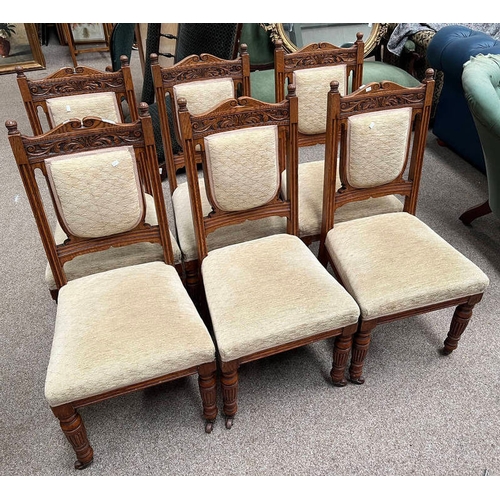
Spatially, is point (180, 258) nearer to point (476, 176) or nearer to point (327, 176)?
point (327, 176)

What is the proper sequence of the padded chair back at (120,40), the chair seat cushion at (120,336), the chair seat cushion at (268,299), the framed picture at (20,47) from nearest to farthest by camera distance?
the chair seat cushion at (120,336) < the chair seat cushion at (268,299) < the padded chair back at (120,40) < the framed picture at (20,47)

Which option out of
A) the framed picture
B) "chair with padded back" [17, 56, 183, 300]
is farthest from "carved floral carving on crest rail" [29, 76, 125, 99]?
the framed picture

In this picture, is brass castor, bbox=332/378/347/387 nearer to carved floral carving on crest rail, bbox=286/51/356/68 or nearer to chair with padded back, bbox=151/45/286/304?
chair with padded back, bbox=151/45/286/304

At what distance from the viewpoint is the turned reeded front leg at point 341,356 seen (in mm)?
1408

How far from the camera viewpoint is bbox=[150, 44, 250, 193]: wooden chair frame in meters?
1.81

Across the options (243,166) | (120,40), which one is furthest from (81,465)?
(120,40)

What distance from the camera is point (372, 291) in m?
1.37

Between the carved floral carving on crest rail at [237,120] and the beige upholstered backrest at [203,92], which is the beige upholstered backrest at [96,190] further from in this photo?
the beige upholstered backrest at [203,92]

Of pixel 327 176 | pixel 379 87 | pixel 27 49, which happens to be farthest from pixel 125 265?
pixel 27 49

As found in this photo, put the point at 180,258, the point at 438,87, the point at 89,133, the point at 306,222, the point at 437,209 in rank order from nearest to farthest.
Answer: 1. the point at 89,133
2. the point at 180,258
3. the point at 306,222
4. the point at 437,209
5. the point at 438,87

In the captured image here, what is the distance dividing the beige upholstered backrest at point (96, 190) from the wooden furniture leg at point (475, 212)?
1665mm

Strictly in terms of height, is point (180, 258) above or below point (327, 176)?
below

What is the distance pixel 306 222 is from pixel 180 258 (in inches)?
19.4

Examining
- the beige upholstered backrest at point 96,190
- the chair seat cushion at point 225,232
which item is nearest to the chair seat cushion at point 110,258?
the chair seat cushion at point 225,232
